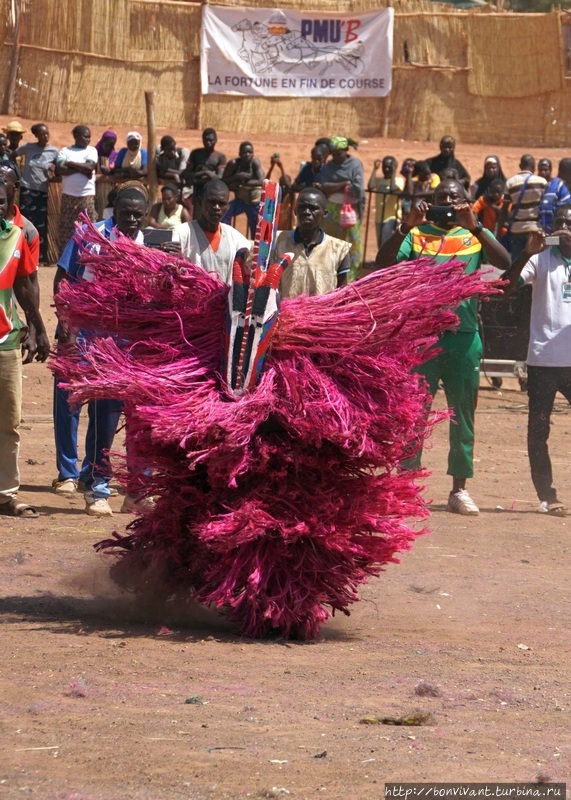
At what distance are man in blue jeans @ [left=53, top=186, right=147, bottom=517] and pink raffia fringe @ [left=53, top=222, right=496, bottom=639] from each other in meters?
1.24

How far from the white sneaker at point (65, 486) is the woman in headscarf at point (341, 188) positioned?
8088mm

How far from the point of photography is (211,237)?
7582 mm

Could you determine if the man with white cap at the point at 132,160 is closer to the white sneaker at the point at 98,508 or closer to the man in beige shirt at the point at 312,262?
the white sneaker at the point at 98,508

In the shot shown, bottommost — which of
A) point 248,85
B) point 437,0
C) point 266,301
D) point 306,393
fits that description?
point 306,393

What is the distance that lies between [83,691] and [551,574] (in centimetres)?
360

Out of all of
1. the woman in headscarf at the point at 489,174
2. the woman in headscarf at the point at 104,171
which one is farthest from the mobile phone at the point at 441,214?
the woman in headscarf at the point at 104,171

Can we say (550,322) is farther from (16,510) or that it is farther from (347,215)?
(347,215)

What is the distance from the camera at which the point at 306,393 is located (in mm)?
5457

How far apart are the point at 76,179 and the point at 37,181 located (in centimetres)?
113

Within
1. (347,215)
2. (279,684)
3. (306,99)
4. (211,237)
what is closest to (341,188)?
(347,215)

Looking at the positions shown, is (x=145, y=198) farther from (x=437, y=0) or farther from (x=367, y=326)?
(x=437, y=0)

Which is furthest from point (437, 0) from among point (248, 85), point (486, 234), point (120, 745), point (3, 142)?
point (120, 745)

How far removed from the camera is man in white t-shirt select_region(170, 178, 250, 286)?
24.5 ft

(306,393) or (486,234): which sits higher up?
(486,234)
